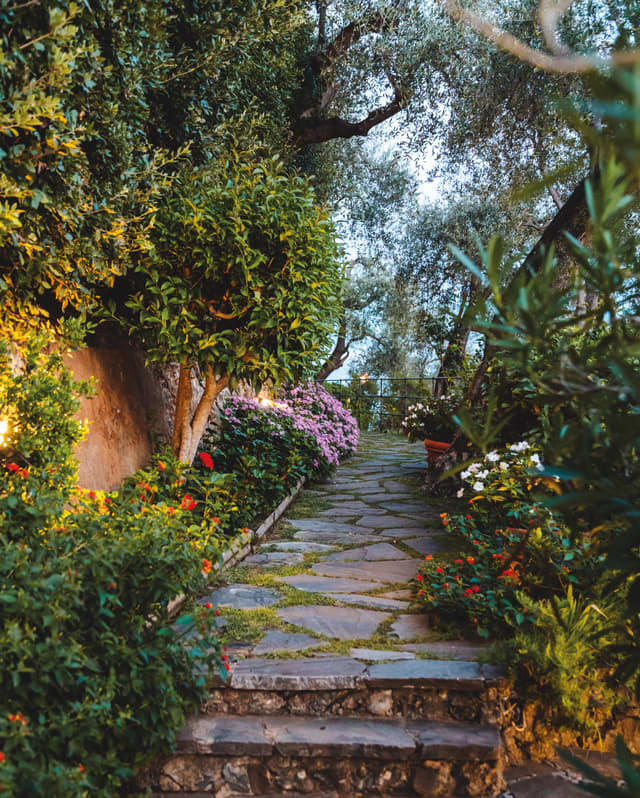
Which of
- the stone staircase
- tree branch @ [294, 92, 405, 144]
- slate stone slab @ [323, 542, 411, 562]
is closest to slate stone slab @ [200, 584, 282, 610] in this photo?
the stone staircase

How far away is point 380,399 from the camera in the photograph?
1384 cm

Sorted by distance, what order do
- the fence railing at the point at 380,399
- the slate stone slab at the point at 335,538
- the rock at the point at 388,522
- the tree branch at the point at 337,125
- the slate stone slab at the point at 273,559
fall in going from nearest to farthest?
the slate stone slab at the point at 273,559, the slate stone slab at the point at 335,538, the rock at the point at 388,522, the tree branch at the point at 337,125, the fence railing at the point at 380,399

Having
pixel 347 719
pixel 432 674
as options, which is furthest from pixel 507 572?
pixel 347 719

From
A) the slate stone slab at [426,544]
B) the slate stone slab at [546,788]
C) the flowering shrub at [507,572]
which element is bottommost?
the slate stone slab at [546,788]

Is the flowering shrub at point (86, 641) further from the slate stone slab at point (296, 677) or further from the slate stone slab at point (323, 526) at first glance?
the slate stone slab at point (323, 526)

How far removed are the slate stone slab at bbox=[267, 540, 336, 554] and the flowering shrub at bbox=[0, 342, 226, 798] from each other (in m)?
1.76

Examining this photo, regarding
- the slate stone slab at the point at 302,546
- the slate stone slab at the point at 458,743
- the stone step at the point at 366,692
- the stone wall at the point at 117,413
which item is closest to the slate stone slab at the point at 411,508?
the slate stone slab at the point at 302,546

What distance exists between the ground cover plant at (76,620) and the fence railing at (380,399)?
10.6m

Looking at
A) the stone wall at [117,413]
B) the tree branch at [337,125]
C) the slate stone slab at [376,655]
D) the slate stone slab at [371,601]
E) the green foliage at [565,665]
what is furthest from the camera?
the tree branch at [337,125]

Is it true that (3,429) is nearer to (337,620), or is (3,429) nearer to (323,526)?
(337,620)

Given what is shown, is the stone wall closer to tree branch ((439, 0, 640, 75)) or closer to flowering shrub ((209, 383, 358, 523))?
flowering shrub ((209, 383, 358, 523))

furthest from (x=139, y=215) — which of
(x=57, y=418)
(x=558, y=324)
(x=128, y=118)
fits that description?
(x=558, y=324)

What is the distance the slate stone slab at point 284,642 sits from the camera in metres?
2.80

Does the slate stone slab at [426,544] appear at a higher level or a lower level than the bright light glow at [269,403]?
lower
